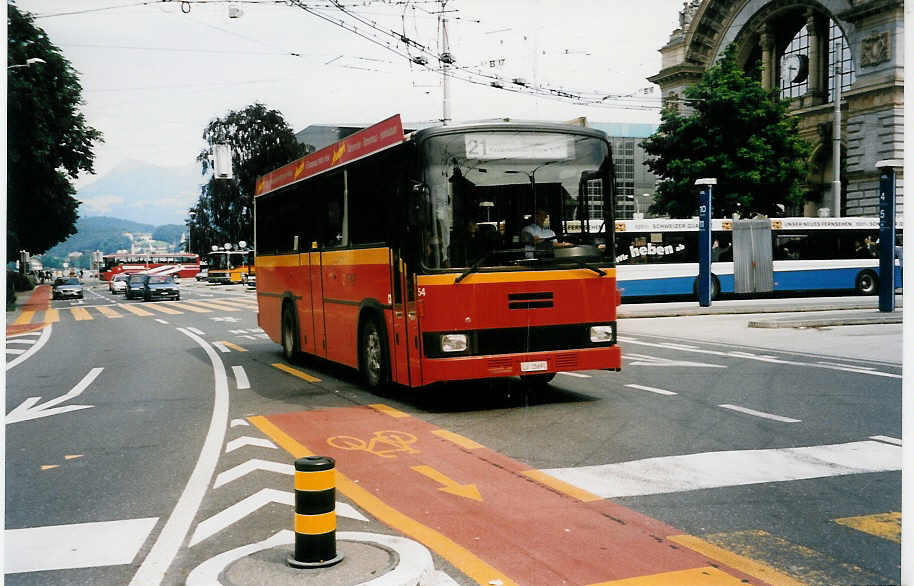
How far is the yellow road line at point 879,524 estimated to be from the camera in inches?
196

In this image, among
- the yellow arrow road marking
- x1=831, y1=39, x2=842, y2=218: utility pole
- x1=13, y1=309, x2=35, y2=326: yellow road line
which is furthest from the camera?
x1=13, y1=309, x2=35, y2=326: yellow road line

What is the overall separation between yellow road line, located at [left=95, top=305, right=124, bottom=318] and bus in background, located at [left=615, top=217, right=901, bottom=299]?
17.8 meters

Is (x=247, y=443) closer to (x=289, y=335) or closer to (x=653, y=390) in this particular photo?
(x=653, y=390)

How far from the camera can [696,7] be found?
10383 millimetres

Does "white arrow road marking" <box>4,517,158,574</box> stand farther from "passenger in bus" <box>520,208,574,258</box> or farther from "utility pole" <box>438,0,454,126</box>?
"utility pole" <box>438,0,454,126</box>

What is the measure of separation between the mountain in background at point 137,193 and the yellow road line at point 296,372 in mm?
3925

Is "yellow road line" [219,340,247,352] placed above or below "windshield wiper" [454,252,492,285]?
below

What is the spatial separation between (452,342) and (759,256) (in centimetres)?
2433

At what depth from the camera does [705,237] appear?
1000 inches

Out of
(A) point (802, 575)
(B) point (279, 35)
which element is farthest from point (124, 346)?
(A) point (802, 575)

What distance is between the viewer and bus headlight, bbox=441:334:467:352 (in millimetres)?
8930

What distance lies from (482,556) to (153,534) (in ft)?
6.52

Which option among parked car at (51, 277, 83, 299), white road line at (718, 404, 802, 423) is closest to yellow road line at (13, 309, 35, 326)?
parked car at (51, 277, 83, 299)

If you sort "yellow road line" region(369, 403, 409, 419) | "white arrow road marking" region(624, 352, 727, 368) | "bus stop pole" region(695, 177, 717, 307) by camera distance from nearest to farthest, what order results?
"yellow road line" region(369, 403, 409, 419)
"white arrow road marking" region(624, 352, 727, 368)
"bus stop pole" region(695, 177, 717, 307)
